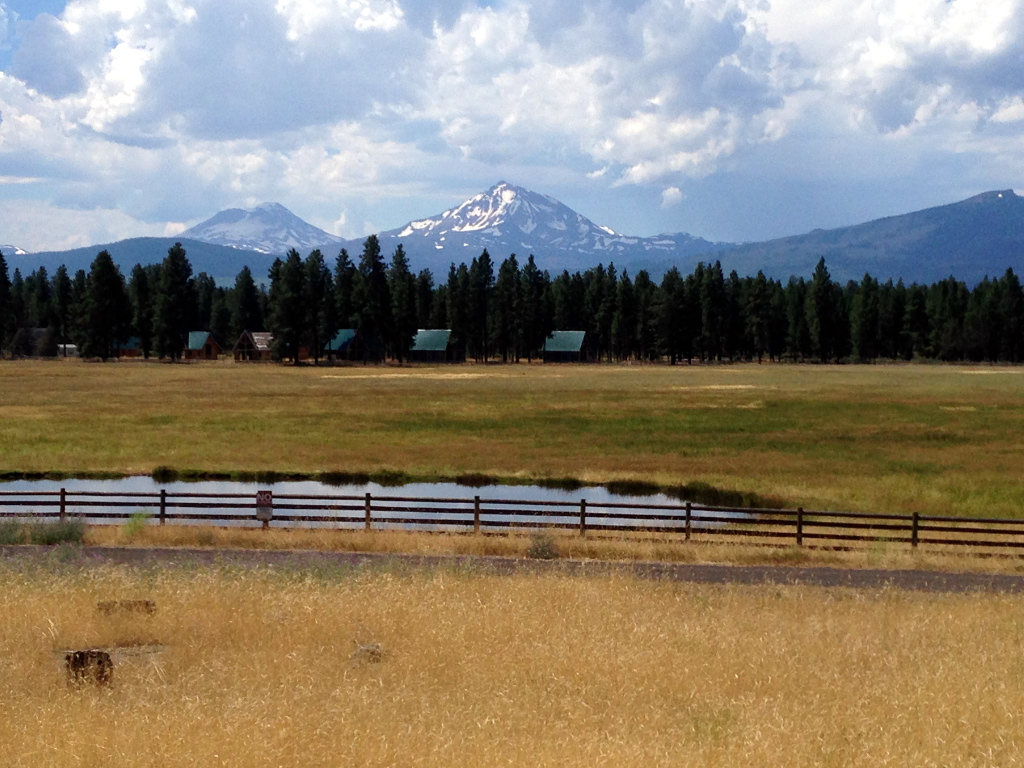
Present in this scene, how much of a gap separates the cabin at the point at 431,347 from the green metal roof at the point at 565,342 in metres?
20.2

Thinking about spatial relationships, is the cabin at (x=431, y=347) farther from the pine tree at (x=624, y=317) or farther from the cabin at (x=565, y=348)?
the pine tree at (x=624, y=317)

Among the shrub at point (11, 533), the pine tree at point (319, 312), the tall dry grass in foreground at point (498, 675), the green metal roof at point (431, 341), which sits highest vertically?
the pine tree at point (319, 312)

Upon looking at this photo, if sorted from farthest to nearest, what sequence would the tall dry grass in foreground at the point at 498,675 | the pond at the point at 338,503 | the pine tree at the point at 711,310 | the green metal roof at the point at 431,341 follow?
the pine tree at the point at 711,310 → the green metal roof at the point at 431,341 → the pond at the point at 338,503 → the tall dry grass in foreground at the point at 498,675

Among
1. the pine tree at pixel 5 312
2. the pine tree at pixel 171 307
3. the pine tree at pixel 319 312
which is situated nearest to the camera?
the pine tree at pixel 319 312

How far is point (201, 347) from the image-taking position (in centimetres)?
18900

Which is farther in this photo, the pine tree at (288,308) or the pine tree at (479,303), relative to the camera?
the pine tree at (479,303)

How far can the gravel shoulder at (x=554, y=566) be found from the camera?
24.3 metres

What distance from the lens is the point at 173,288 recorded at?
531 feet

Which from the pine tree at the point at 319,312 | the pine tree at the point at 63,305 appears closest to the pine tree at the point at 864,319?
the pine tree at the point at 319,312

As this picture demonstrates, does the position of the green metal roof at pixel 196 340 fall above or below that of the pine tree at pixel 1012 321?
below

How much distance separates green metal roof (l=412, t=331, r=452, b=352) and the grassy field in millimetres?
79270

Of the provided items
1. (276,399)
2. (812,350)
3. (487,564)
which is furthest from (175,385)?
(812,350)

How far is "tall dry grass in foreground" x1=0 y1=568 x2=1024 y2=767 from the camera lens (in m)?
10.6

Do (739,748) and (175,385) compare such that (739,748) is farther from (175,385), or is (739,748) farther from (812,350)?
(812,350)
